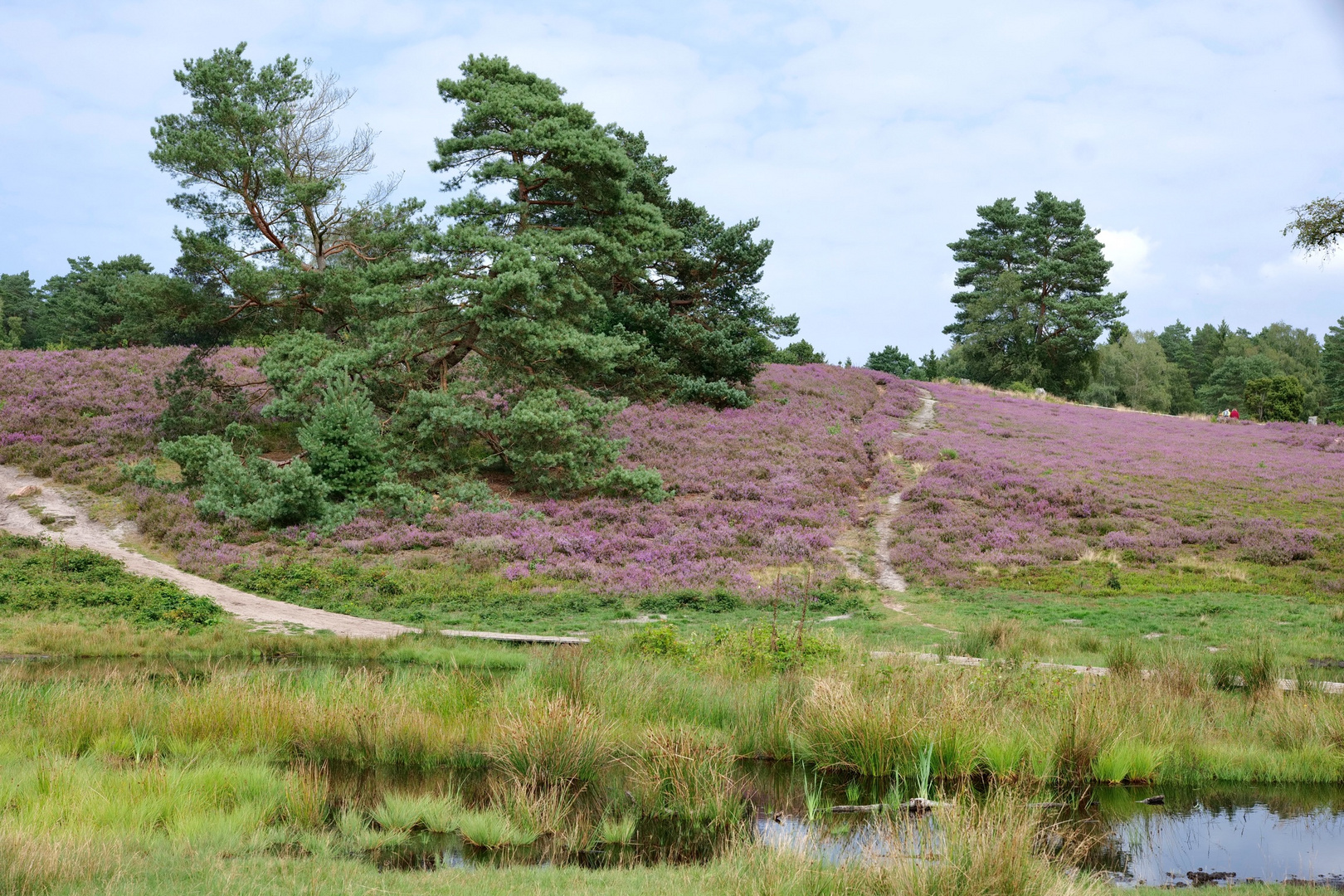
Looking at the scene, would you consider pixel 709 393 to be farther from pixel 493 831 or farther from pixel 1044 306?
pixel 1044 306

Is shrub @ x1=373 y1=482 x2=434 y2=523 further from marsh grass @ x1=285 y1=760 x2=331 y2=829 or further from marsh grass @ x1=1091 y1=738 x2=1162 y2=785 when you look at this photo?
marsh grass @ x1=1091 y1=738 x2=1162 y2=785

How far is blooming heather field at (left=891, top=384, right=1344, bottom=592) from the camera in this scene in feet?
79.5

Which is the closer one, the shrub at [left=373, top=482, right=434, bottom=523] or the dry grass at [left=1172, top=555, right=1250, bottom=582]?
the dry grass at [left=1172, top=555, right=1250, bottom=582]

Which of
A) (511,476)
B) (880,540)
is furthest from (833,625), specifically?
(511,476)

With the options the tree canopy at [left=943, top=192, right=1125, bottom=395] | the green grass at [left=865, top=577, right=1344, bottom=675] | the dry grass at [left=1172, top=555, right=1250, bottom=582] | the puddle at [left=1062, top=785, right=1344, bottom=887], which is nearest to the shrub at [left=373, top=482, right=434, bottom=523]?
the green grass at [left=865, top=577, right=1344, bottom=675]

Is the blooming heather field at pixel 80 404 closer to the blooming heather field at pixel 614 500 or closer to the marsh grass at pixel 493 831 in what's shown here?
the blooming heather field at pixel 614 500

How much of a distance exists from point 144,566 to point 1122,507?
2890 centimetres

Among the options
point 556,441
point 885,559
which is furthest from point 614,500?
point 885,559

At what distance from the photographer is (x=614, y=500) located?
91.5ft

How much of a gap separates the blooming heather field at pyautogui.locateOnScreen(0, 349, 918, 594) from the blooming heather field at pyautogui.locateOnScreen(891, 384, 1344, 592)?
3.02 meters

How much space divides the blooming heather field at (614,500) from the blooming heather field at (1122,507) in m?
3.02

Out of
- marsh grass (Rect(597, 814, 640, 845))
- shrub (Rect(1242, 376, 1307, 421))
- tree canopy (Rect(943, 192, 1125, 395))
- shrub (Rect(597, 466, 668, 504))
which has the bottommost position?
marsh grass (Rect(597, 814, 640, 845))

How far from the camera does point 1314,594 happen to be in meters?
21.2

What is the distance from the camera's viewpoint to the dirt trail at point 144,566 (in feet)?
56.6
